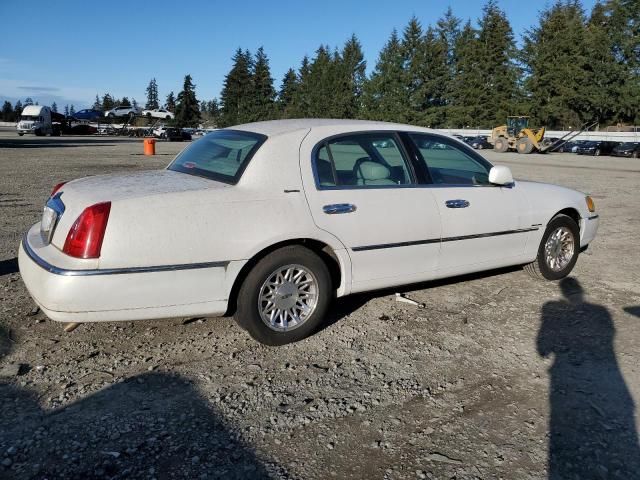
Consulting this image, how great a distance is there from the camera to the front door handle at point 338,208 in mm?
3928

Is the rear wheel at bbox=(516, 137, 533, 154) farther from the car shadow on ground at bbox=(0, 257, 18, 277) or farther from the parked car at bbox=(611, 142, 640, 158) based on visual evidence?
the car shadow on ground at bbox=(0, 257, 18, 277)

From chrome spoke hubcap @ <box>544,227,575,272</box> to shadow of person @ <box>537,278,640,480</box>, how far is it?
2.92 feet

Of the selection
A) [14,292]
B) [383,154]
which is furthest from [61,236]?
[383,154]

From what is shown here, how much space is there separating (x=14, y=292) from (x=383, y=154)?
3.41 metres

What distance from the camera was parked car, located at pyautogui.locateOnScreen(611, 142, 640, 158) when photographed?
37.3m

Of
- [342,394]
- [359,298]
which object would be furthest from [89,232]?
[359,298]

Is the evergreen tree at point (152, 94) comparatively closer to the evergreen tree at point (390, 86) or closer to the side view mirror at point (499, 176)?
the evergreen tree at point (390, 86)

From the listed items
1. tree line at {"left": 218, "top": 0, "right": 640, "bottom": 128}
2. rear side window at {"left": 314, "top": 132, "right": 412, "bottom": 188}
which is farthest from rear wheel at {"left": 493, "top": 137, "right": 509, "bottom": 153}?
rear side window at {"left": 314, "top": 132, "right": 412, "bottom": 188}

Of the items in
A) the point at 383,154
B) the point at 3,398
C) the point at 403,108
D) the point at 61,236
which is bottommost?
the point at 3,398

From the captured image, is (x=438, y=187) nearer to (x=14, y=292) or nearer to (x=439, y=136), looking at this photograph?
(x=439, y=136)

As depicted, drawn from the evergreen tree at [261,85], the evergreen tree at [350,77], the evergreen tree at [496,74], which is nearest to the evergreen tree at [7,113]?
the evergreen tree at [261,85]

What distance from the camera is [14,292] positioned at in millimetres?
4746

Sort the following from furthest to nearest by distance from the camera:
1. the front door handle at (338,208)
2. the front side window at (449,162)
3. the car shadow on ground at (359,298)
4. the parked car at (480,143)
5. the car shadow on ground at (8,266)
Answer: the parked car at (480,143) → the car shadow on ground at (8,266) → the front side window at (449,162) → the car shadow on ground at (359,298) → the front door handle at (338,208)

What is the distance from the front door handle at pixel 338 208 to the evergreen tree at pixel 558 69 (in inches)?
2620
